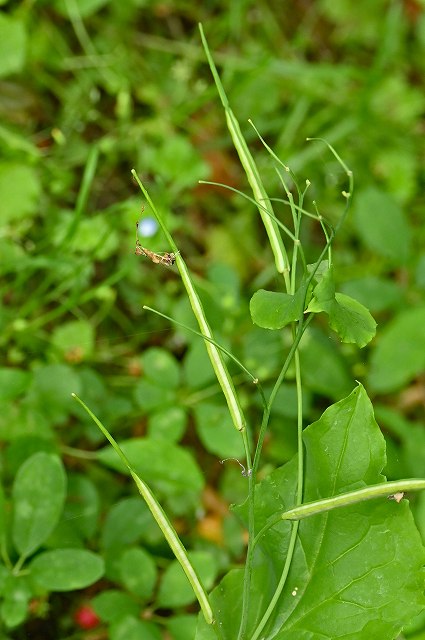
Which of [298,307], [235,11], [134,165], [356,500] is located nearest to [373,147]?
[235,11]

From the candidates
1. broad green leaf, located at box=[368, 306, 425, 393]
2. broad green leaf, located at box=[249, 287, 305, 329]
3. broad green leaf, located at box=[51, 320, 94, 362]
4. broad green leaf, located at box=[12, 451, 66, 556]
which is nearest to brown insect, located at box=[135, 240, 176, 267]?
broad green leaf, located at box=[249, 287, 305, 329]

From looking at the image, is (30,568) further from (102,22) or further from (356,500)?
(102,22)

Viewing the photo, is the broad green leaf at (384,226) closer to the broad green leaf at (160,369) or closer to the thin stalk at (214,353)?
the broad green leaf at (160,369)

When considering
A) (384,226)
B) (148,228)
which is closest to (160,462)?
(148,228)

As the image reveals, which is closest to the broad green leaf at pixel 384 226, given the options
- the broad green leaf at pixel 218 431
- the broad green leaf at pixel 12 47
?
the broad green leaf at pixel 218 431

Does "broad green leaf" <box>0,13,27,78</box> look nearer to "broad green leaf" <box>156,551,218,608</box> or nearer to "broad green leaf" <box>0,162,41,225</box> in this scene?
"broad green leaf" <box>0,162,41,225</box>

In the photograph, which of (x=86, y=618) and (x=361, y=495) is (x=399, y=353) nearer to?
(x=86, y=618)

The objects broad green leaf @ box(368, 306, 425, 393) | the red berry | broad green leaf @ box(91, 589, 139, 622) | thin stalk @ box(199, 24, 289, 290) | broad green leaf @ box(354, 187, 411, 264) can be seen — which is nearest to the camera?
thin stalk @ box(199, 24, 289, 290)
